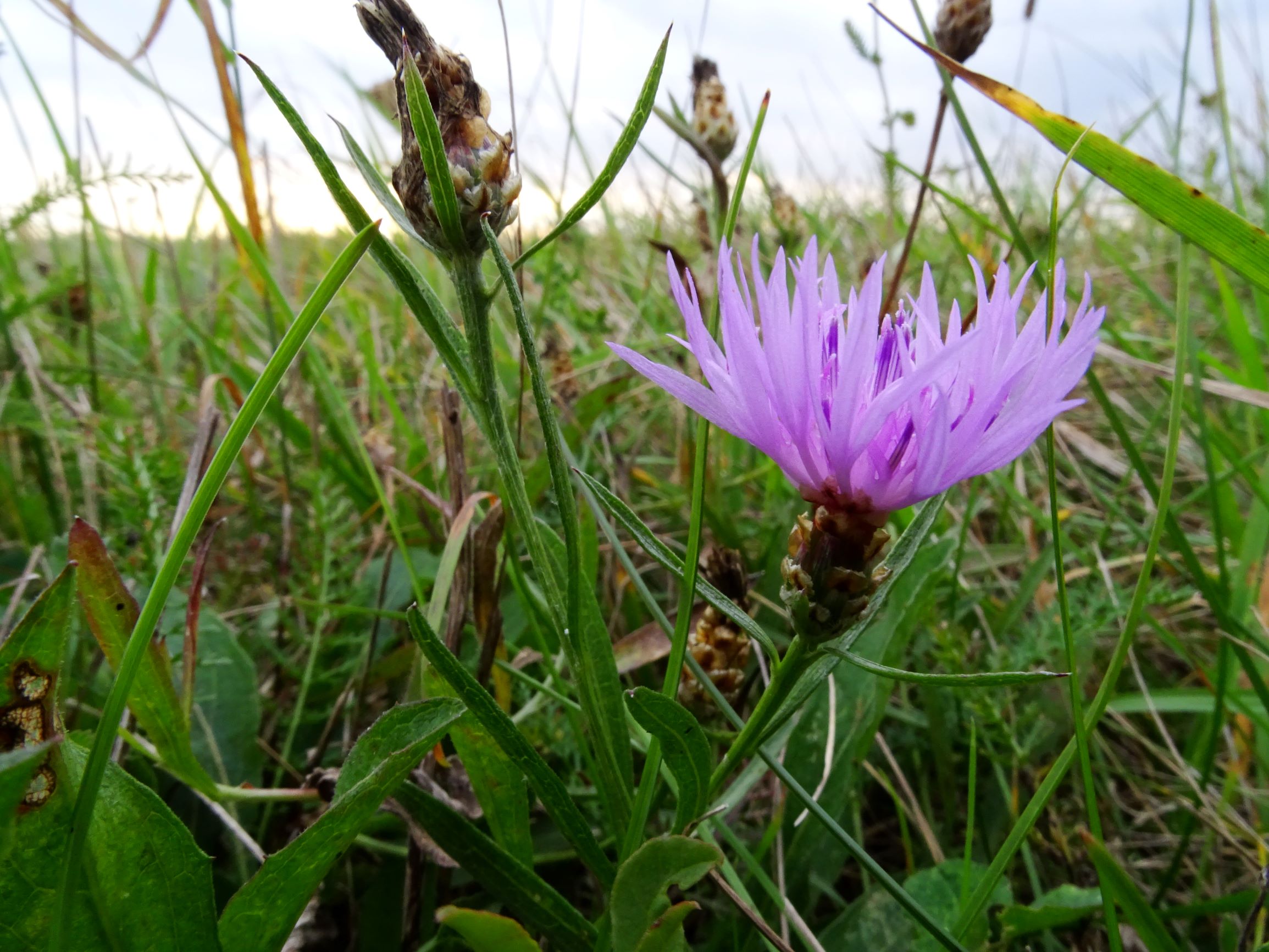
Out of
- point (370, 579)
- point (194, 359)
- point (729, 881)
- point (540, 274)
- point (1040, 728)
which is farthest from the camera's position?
point (194, 359)

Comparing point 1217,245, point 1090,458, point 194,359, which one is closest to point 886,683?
point 1217,245

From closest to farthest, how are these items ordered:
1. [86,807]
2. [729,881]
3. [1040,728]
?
[86,807] → [729,881] → [1040,728]

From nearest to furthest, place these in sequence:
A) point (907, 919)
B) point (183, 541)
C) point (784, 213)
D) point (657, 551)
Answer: point (183, 541) < point (657, 551) < point (907, 919) < point (784, 213)

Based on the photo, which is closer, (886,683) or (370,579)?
(886,683)

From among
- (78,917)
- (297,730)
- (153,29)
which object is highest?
(153,29)

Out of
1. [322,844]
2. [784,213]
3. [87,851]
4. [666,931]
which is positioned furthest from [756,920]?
[784,213]

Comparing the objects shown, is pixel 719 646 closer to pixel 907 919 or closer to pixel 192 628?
pixel 907 919

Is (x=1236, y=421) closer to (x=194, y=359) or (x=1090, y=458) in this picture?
(x=1090, y=458)

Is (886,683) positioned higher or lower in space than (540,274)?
lower

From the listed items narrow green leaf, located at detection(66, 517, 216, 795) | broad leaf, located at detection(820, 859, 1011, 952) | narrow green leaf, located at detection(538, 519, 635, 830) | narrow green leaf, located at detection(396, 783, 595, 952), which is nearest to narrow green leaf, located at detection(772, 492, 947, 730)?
narrow green leaf, located at detection(538, 519, 635, 830)
